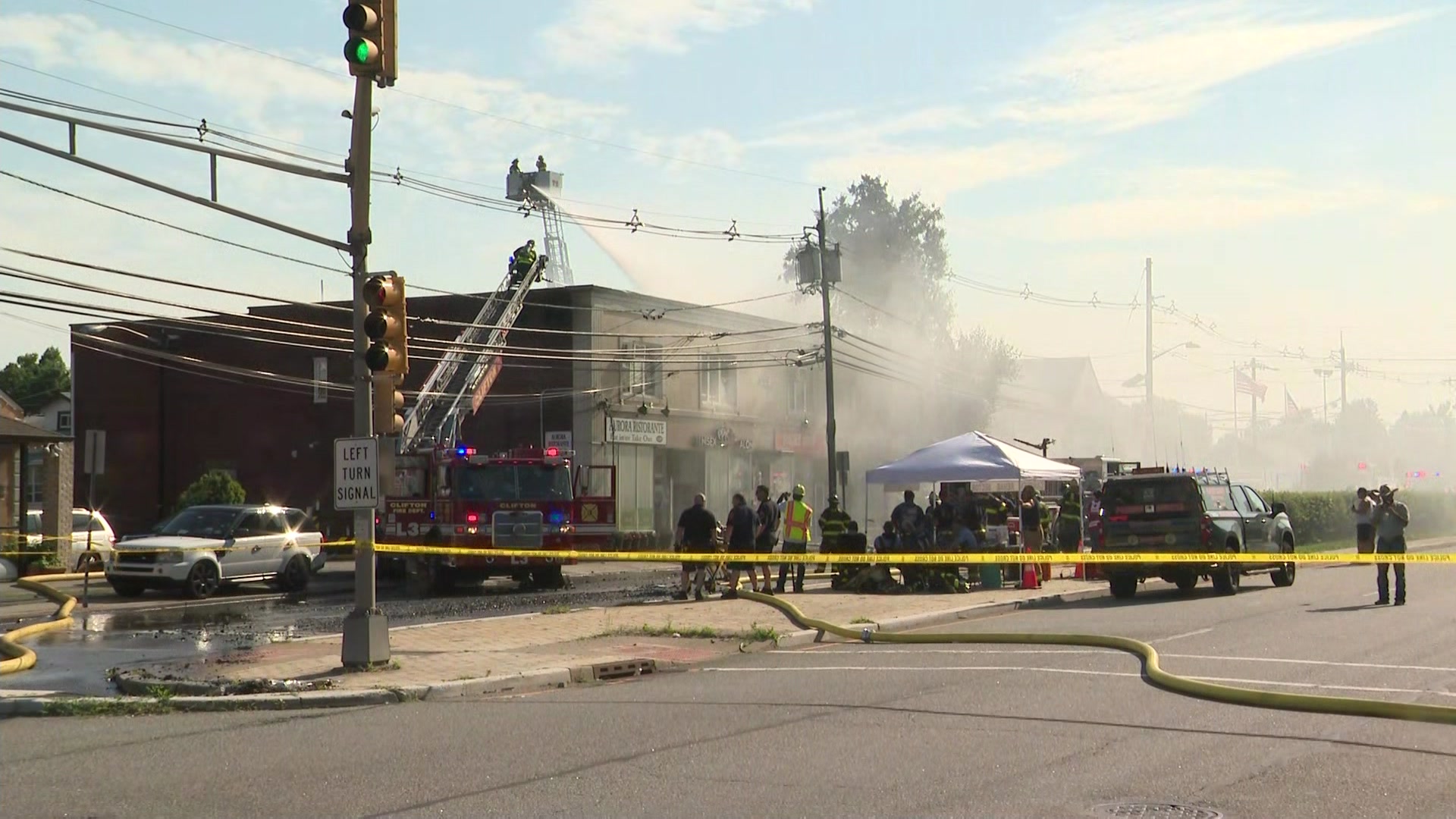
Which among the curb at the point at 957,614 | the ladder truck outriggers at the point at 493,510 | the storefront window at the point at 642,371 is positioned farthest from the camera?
the storefront window at the point at 642,371

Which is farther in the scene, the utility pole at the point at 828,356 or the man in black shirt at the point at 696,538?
the utility pole at the point at 828,356

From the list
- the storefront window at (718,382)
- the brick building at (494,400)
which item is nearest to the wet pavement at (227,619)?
the brick building at (494,400)

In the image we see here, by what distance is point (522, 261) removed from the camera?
3753 cm

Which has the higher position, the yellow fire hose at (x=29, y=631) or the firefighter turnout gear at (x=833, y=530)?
the firefighter turnout gear at (x=833, y=530)

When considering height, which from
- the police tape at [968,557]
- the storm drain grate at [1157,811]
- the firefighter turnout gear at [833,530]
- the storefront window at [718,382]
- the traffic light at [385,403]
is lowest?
the storm drain grate at [1157,811]

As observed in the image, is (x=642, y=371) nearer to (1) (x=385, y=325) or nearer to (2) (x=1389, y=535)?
(2) (x=1389, y=535)

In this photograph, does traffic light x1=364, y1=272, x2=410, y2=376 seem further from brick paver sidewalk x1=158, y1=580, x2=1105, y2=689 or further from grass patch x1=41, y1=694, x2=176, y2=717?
grass patch x1=41, y1=694, x2=176, y2=717

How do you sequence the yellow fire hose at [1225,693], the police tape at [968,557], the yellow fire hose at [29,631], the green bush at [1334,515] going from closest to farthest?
the yellow fire hose at [1225,693] → the yellow fire hose at [29,631] → the police tape at [968,557] → the green bush at [1334,515]

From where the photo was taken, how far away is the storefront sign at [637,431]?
43.1 metres

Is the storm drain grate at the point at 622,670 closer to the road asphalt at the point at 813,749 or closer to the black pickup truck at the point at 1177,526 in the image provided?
the road asphalt at the point at 813,749

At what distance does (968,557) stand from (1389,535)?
19.1ft

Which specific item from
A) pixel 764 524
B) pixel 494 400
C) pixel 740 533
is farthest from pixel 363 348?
pixel 494 400

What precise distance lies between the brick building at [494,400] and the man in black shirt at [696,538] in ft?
63.9

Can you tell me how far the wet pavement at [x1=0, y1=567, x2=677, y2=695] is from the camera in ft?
47.8
